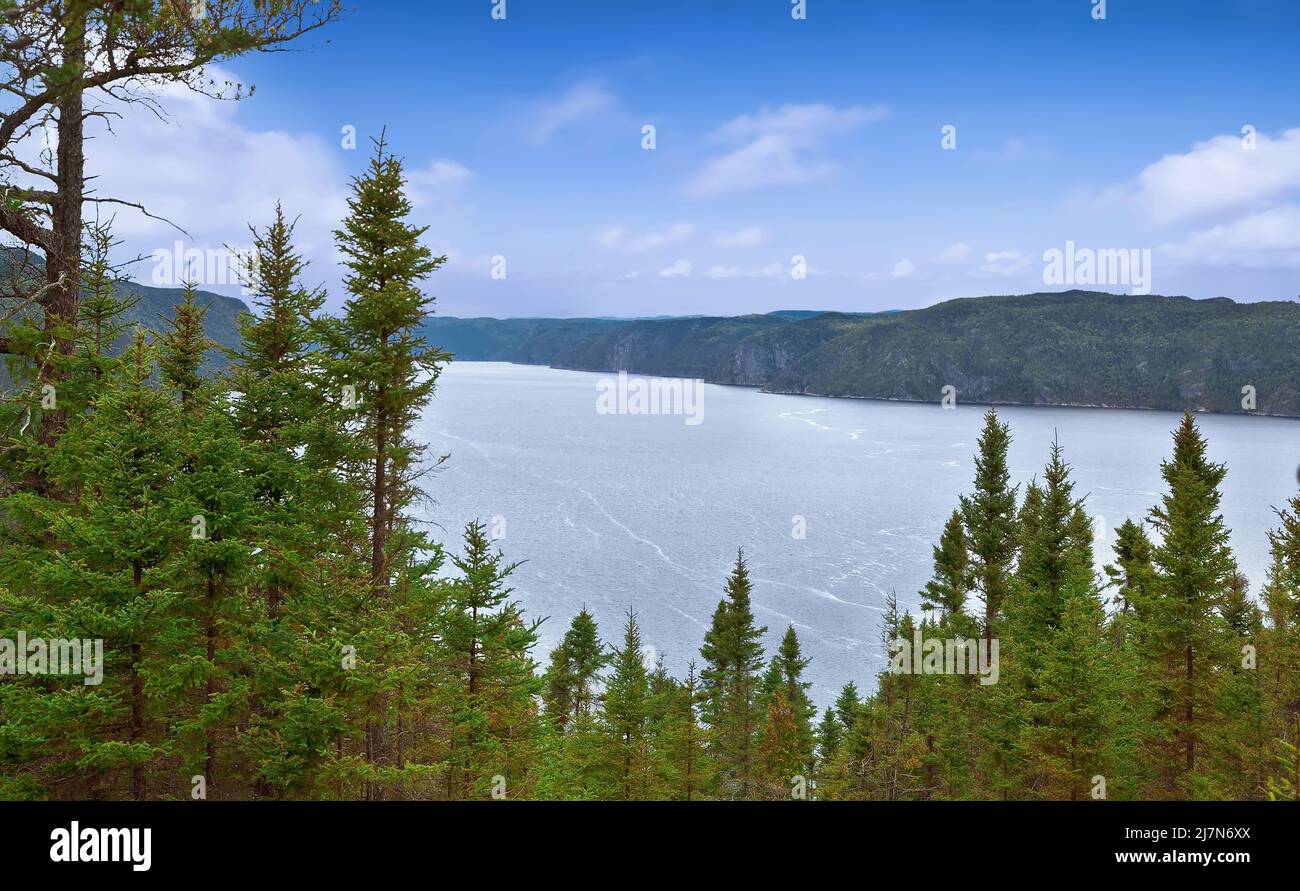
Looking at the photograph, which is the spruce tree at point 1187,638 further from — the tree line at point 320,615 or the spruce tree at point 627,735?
the spruce tree at point 627,735

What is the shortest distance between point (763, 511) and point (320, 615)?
96.9m

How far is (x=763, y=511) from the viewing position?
10656cm

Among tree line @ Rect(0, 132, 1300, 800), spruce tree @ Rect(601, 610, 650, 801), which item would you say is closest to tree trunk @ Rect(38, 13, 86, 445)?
tree line @ Rect(0, 132, 1300, 800)

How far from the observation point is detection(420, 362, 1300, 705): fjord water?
6694 centimetres

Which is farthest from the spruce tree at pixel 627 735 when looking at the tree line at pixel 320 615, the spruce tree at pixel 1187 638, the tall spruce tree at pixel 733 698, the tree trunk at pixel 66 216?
the tree trunk at pixel 66 216

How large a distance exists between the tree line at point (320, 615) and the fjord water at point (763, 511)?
3273 cm

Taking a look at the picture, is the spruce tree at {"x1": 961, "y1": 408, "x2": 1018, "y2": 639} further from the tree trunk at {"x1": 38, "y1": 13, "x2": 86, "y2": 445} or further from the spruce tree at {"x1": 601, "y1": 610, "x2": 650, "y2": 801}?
the tree trunk at {"x1": 38, "y1": 13, "x2": 86, "y2": 445}

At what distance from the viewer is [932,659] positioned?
31.4m

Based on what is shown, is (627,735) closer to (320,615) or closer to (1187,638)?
(320,615)

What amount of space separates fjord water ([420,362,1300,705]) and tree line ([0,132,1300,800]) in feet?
107

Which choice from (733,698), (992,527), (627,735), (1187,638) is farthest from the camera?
(733,698)

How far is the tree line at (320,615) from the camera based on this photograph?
12.0 meters

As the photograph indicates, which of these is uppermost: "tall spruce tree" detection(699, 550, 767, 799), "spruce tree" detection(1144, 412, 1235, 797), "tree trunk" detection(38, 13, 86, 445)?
"tree trunk" detection(38, 13, 86, 445)

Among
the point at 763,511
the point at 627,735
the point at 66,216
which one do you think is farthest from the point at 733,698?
the point at 763,511
